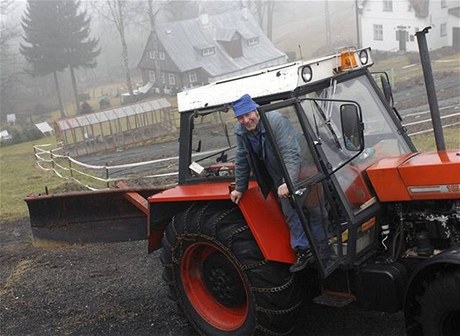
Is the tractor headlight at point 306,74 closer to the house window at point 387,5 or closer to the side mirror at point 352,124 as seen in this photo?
the side mirror at point 352,124

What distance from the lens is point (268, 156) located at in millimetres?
4219

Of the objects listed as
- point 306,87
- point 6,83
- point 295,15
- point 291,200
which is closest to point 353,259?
point 291,200

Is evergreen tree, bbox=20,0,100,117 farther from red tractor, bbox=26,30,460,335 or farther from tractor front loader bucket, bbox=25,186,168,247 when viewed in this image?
red tractor, bbox=26,30,460,335

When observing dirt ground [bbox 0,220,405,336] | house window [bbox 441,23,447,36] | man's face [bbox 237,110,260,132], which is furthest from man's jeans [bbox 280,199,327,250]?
house window [bbox 441,23,447,36]

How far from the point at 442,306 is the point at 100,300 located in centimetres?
359

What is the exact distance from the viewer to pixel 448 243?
4145 mm

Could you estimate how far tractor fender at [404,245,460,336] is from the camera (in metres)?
3.70

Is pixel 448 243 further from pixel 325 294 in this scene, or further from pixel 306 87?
pixel 306 87

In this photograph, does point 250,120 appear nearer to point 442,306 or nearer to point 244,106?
point 244,106

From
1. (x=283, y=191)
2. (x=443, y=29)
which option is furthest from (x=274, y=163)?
(x=443, y=29)

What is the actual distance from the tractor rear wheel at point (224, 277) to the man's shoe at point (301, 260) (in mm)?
187

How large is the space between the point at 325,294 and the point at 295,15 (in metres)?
76.1

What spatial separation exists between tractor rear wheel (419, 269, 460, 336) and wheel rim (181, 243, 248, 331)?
1.54 metres

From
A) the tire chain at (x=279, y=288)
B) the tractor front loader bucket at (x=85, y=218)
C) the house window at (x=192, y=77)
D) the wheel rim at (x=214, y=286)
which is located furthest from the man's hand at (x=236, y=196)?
the house window at (x=192, y=77)
